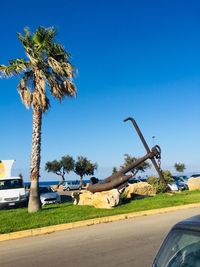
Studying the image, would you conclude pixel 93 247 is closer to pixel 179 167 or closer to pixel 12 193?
pixel 12 193

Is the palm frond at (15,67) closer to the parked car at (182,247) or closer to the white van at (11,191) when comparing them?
the white van at (11,191)

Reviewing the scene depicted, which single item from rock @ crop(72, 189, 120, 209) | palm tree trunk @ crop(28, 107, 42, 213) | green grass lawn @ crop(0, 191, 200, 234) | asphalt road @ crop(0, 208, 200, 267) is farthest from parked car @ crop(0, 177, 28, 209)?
asphalt road @ crop(0, 208, 200, 267)

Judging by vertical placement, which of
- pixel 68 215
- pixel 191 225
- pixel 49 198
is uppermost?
pixel 49 198

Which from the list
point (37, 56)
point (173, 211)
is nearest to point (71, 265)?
point (173, 211)

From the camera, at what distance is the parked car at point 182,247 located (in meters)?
3.31

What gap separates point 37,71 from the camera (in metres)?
20.8

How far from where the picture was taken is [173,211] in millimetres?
18547

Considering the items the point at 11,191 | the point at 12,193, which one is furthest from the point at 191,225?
the point at 11,191

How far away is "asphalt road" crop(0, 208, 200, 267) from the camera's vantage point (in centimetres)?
936

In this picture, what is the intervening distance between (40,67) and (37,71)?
0.27 m

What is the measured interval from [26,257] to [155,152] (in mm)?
14952

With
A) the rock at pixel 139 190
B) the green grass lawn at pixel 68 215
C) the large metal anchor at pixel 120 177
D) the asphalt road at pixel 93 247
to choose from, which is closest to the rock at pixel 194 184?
the rock at pixel 139 190

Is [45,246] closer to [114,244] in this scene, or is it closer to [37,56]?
[114,244]

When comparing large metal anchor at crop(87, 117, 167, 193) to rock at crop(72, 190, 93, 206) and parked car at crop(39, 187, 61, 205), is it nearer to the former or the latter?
rock at crop(72, 190, 93, 206)
